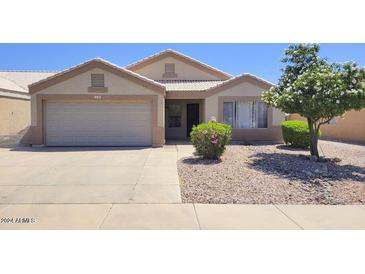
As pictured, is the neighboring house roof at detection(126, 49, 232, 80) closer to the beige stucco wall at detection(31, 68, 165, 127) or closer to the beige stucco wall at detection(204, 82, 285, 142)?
the beige stucco wall at detection(204, 82, 285, 142)

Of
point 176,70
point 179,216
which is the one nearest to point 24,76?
point 176,70

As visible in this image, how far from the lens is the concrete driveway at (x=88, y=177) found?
21.2ft

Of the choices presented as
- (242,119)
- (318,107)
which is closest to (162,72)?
(242,119)

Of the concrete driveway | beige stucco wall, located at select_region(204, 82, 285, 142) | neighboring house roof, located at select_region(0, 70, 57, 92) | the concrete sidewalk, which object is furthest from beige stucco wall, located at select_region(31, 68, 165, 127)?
neighboring house roof, located at select_region(0, 70, 57, 92)

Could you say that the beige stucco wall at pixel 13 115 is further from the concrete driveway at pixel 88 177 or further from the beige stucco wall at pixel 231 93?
the beige stucco wall at pixel 231 93

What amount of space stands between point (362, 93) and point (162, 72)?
14038 millimetres

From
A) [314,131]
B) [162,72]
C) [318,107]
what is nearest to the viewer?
[318,107]

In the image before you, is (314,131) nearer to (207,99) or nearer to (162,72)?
(207,99)

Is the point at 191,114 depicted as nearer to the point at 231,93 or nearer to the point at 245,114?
the point at 231,93

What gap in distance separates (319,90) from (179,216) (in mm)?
6495

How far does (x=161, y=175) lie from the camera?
28.2 feet

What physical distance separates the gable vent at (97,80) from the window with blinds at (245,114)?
6.66 metres

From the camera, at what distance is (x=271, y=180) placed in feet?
25.9

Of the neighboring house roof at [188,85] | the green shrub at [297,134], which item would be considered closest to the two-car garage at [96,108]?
the neighboring house roof at [188,85]
